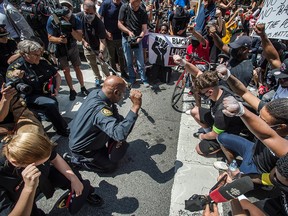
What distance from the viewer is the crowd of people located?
1.74 meters

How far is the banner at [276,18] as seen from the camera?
116 inches

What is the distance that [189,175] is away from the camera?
9.72 feet

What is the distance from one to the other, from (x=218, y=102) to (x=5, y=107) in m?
2.75

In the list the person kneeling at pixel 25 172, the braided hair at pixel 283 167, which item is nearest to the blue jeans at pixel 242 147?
the braided hair at pixel 283 167

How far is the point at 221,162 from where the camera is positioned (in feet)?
10.2

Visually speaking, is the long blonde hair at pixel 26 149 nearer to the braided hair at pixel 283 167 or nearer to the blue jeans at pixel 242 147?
the braided hair at pixel 283 167

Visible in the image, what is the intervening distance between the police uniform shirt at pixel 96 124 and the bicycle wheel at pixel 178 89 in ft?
6.66

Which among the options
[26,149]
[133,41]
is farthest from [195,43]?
[26,149]

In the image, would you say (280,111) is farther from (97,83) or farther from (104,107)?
(97,83)

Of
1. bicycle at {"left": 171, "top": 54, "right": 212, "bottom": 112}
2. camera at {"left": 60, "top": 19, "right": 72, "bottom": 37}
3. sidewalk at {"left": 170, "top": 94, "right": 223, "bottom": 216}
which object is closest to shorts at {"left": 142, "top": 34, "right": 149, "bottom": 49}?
bicycle at {"left": 171, "top": 54, "right": 212, "bottom": 112}

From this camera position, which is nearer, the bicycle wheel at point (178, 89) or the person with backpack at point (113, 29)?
the bicycle wheel at point (178, 89)

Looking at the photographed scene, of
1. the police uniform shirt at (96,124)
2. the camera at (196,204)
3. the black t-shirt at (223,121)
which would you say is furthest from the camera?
the black t-shirt at (223,121)

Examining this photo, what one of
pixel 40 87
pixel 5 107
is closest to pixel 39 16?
pixel 40 87

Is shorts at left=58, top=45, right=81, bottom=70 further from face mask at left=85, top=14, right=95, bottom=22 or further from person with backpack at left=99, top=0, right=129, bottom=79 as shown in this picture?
person with backpack at left=99, top=0, right=129, bottom=79
